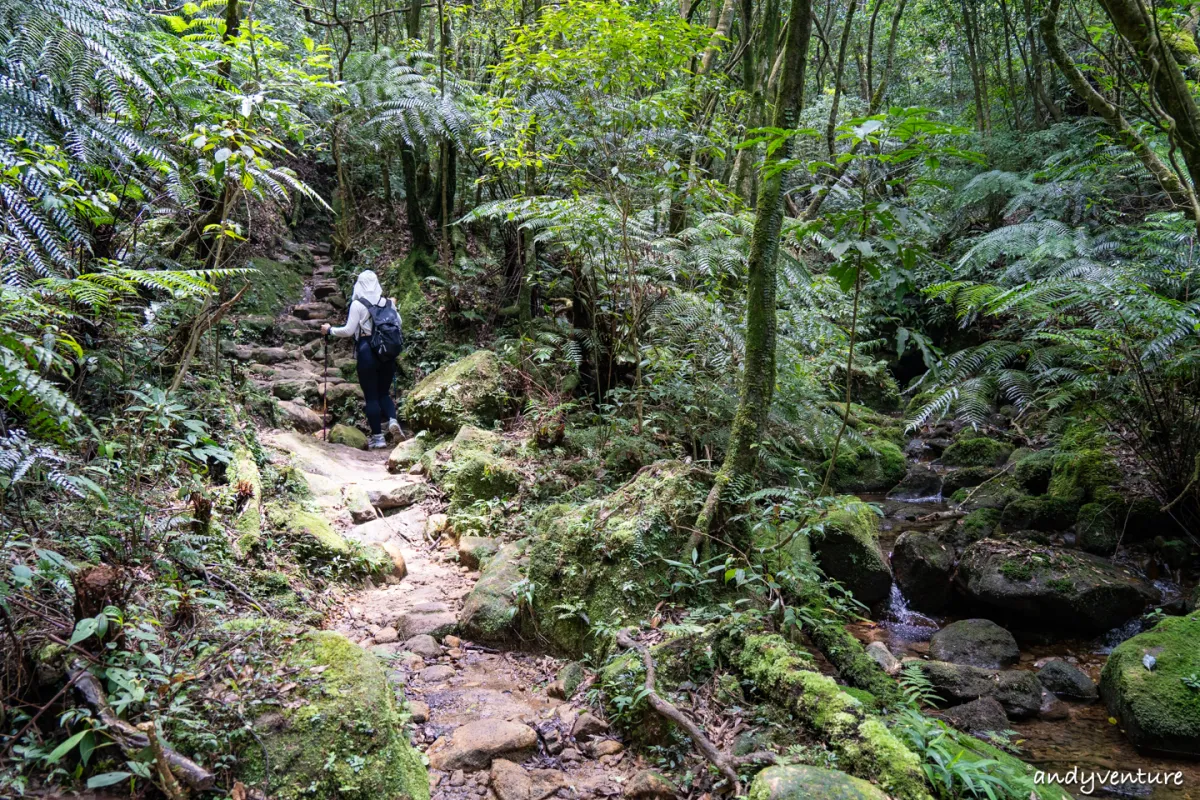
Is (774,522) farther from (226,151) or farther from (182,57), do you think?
(182,57)

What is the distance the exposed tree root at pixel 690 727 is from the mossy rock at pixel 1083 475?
6.26 metres

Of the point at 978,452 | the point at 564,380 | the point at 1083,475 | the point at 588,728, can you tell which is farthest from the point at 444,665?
the point at 978,452

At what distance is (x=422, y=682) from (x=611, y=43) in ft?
16.8

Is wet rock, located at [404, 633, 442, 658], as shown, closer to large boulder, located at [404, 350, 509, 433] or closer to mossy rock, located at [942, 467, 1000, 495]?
large boulder, located at [404, 350, 509, 433]

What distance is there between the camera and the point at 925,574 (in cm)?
640

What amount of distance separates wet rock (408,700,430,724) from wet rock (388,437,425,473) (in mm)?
3955

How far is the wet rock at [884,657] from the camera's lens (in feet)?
16.3

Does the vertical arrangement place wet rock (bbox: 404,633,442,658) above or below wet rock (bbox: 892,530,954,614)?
above

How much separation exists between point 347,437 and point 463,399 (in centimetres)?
166

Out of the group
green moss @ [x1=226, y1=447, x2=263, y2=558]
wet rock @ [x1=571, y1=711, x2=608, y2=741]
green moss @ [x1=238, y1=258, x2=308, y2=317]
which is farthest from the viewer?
green moss @ [x1=238, y1=258, x2=308, y2=317]

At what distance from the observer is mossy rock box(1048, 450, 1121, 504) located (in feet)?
23.2

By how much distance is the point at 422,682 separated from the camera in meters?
3.85

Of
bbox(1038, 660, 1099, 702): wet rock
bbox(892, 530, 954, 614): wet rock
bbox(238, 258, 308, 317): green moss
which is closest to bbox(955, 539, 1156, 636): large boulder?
bbox(892, 530, 954, 614): wet rock

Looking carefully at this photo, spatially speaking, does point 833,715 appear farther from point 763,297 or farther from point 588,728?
point 763,297
